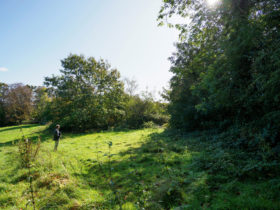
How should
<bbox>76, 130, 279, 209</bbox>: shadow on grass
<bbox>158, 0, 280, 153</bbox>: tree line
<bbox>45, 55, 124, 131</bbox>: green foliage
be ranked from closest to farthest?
<bbox>76, 130, 279, 209</bbox>: shadow on grass → <bbox>158, 0, 280, 153</bbox>: tree line → <bbox>45, 55, 124, 131</bbox>: green foliage

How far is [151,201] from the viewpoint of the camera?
135 inches

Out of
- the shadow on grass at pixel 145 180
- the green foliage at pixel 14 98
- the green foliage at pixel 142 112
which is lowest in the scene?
the shadow on grass at pixel 145 180

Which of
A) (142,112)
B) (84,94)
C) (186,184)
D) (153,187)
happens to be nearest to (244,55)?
(186,184)

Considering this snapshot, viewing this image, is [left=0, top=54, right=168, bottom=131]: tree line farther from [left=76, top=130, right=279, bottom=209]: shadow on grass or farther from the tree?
the tree

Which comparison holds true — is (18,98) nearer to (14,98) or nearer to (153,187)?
(14,98)

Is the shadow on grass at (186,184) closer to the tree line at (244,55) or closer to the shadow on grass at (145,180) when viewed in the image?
the shadow on grass at (145,180)

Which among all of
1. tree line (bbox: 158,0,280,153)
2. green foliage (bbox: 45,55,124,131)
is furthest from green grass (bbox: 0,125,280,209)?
green foliage (bbox: 45,55,124,131)

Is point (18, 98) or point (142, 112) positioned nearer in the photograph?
point (142, 112)

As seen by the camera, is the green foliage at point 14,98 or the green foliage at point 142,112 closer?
the green foliage at point 142,112

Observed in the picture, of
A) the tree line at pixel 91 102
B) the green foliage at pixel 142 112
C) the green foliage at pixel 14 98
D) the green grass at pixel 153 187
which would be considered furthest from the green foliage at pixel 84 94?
the green foliage at pixel 14 98

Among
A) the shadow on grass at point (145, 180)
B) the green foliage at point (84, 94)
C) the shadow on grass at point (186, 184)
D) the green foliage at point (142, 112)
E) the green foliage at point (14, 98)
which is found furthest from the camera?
the green foliage at point (14, 98)

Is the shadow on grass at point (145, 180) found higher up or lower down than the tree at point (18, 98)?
lower down

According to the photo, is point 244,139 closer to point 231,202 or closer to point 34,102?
point 231,202

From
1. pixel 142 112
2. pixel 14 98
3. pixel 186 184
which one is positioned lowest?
pixel 186 184
